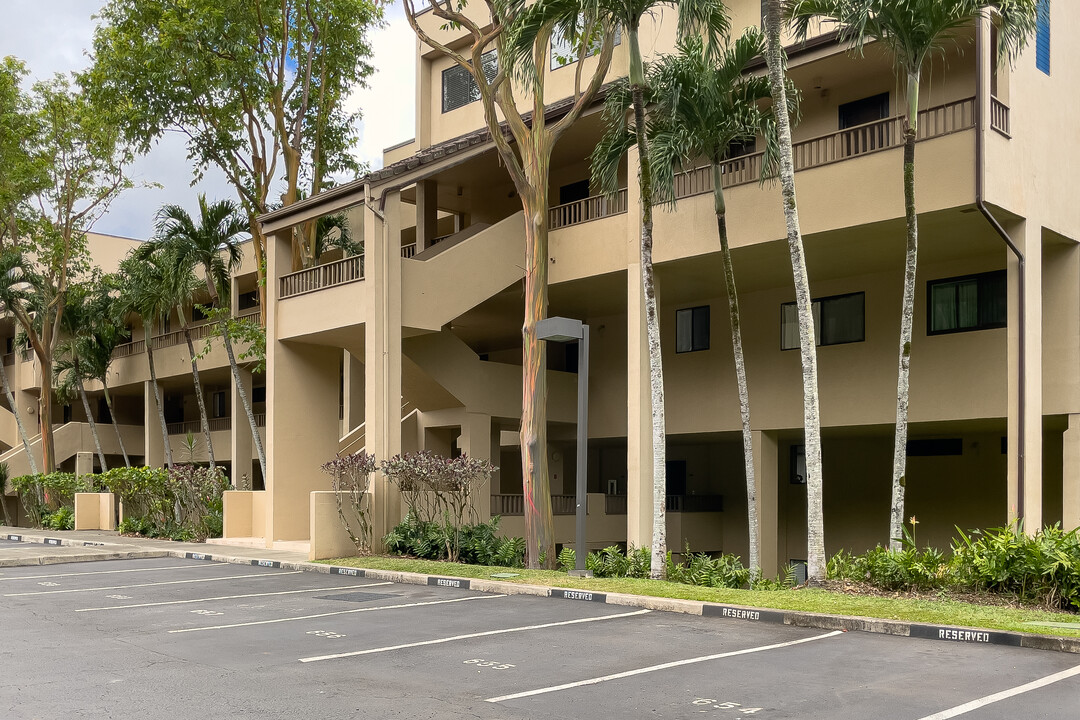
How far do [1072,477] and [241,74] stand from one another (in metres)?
20.8

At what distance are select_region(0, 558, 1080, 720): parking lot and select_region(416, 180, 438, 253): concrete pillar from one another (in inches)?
480

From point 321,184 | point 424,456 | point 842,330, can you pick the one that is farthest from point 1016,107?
point 321,184

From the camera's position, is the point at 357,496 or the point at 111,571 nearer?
the point at 111,571

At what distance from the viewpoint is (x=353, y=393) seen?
29.5 m

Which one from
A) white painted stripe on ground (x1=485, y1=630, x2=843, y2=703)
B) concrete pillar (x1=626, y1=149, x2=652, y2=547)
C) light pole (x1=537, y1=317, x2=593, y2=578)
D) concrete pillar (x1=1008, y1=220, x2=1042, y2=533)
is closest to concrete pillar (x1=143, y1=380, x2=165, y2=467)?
concrete pillar (x1=626, y1=149, x2=652, y2=547)

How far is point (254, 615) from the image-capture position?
1293cm

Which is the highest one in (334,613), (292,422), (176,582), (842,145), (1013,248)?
(842,145)

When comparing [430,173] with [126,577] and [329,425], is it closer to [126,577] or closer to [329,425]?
[329,425]

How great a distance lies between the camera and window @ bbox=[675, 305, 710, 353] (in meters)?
24.3

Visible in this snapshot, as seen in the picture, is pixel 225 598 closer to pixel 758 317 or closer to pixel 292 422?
pixel 292 422

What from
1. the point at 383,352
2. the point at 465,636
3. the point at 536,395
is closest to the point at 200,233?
the point at 383,352

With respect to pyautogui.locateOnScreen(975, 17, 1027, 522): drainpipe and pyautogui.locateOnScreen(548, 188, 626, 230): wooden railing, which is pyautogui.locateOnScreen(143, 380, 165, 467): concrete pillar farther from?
pyautogui.locateOnScreen(975, 17, 1027, 522): drainpipe

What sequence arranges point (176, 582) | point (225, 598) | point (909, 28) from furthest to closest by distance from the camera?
point (176, 582)
point (225, 598)
point (909, 28)

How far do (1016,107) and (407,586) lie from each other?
12470mm
